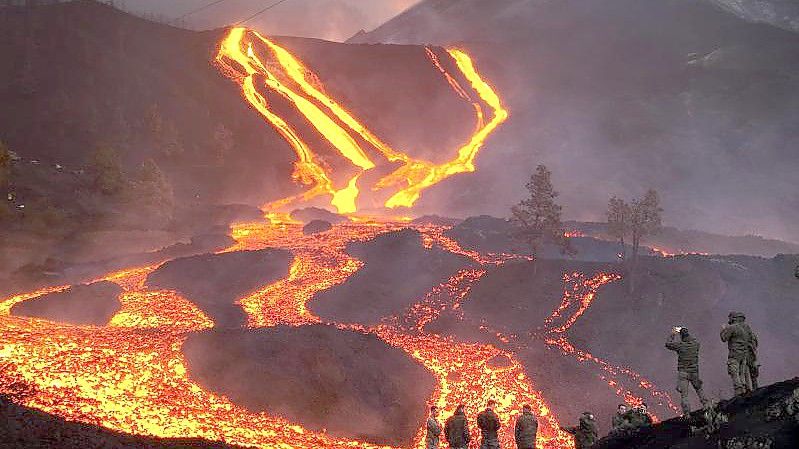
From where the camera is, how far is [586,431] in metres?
17.0

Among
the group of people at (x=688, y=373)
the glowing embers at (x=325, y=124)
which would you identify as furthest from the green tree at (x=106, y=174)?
the group of people at (x=688, y=373)

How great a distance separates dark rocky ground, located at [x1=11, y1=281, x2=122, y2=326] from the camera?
38062 millimetres

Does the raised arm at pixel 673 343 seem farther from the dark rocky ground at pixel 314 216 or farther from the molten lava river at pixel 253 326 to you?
the dark rocky ground at pixel 314 216

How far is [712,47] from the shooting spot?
129 meters

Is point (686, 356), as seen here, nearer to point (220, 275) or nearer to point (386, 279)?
point (386, 279)

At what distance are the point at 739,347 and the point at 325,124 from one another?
98197mm

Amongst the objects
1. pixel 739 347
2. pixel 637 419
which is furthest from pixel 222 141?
pixel 739 347

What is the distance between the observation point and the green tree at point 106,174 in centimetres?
6562

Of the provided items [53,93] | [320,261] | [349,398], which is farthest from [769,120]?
[53,93]

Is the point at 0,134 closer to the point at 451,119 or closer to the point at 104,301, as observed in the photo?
the point at 104,301

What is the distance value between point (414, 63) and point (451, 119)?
72.3ft

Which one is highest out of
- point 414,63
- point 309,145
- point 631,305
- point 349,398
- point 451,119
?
point 414,63

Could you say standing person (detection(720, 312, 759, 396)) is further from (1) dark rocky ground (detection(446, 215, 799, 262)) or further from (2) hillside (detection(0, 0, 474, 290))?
(2) hillside (detection(0, 0, 474, 290))

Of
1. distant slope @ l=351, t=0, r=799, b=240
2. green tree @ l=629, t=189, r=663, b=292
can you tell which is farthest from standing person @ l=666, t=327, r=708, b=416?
distant slope @ l=351, t=0, r=799, b=240
